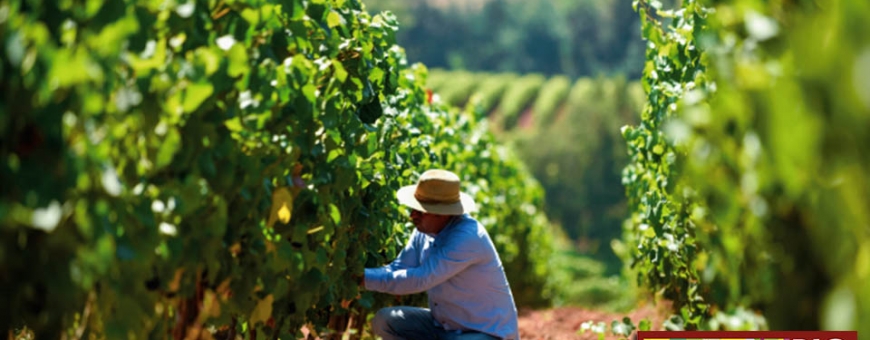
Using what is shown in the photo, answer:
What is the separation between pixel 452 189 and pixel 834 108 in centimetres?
260

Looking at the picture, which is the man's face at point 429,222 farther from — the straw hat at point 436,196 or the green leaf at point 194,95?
the green leaf at point 194,95

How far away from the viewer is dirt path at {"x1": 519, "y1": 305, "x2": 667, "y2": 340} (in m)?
7.35

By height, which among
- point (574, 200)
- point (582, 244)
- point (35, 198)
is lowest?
point (582, 244)

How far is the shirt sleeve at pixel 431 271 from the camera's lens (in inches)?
176

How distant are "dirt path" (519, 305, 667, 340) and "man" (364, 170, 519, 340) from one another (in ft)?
5.71

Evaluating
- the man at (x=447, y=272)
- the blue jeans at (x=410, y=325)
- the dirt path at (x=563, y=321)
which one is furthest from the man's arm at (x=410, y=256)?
the dirt path at (x=563, y=321)

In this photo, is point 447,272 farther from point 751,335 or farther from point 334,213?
point 751,335

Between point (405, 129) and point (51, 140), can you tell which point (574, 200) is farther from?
point (51, 140)

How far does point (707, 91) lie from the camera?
3307 mm

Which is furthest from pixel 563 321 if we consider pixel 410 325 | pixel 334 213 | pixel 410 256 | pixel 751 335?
pixel 751 335

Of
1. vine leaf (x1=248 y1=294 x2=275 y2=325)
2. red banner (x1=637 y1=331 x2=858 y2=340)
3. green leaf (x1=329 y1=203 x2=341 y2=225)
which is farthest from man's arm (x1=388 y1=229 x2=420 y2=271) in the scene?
red banner (x1=637 y1=331 x2=858 y2=340)

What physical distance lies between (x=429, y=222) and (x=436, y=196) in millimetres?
156

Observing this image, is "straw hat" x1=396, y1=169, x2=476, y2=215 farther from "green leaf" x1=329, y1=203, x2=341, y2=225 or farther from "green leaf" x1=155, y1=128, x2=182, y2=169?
"green leaf" x1=155, y1=128, x2=182, y2=169

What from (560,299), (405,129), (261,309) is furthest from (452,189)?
(560,299)
